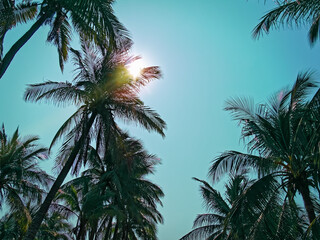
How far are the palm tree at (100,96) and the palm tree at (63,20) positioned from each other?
187 centimetres

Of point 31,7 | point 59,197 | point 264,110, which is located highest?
point 264,110

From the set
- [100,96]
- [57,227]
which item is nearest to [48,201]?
[100,96]

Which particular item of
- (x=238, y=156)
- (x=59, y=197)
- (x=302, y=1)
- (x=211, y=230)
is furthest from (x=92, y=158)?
(x=302, y=1)

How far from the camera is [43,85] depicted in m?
10.3

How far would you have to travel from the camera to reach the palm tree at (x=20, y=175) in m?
11.8

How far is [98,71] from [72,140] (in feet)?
10.1

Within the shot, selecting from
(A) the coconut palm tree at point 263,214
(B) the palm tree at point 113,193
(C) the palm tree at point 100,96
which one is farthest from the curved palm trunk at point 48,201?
(A) the coconut palm tree at point 263,214

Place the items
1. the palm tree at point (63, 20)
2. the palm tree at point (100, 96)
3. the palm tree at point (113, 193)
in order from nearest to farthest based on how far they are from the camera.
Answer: the palm tree at point (63, 20), the palm tree at point (100, 96), the palm tree at point (113, 193)

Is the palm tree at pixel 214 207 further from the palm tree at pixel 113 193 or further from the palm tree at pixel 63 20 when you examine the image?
the palm tree at pixel 63 20

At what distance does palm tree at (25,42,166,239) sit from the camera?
990 centimetres

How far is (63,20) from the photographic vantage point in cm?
805

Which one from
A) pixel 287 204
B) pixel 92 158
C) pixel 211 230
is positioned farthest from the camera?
pixel 92 158

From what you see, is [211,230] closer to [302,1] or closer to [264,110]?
[264,110]

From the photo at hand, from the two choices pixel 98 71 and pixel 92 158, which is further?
pixel 92 158
